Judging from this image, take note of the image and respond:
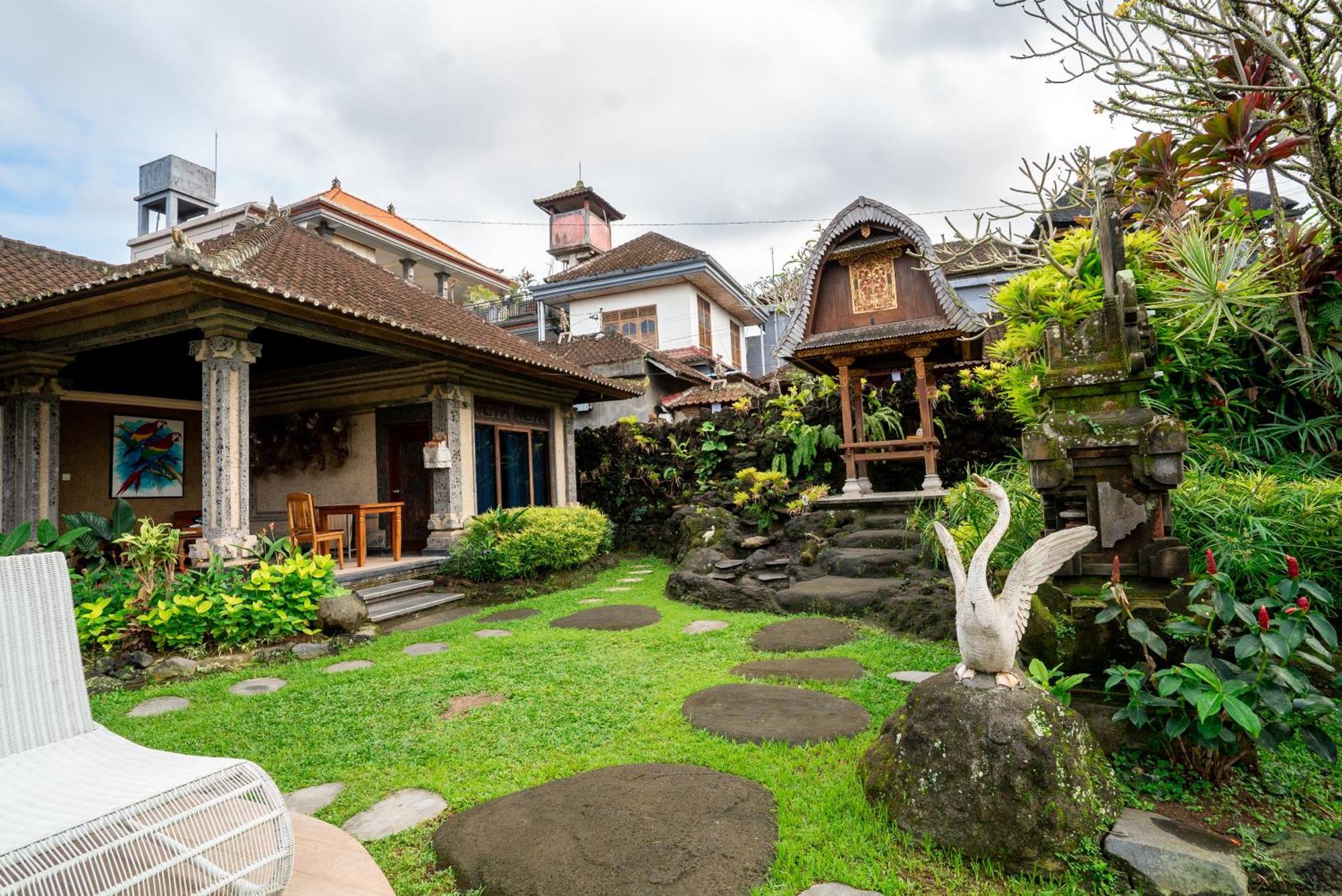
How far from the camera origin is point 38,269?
Result: 329 inches

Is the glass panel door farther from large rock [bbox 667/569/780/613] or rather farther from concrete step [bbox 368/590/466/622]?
large rock [bbox 667/569/780/613]

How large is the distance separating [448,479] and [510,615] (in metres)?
3.09

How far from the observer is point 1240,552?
3.45 m

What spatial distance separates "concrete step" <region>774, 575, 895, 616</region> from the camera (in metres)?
5.91

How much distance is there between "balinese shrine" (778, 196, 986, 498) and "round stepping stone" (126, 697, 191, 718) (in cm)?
714

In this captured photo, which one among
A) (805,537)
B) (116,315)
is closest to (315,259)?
(116,315)

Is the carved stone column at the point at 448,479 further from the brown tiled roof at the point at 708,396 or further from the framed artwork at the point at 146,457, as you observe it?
the brown tiled roof at the point at 708,396

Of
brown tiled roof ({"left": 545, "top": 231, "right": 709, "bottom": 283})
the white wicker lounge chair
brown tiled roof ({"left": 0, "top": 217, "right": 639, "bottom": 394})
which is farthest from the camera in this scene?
brown tiled roof ({"left": 545, "top": 231, "right": 709, "bottom": 283})

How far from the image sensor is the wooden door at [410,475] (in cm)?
1025

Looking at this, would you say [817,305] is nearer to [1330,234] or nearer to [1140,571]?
[1330,234]

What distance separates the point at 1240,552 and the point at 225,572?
25.3ft

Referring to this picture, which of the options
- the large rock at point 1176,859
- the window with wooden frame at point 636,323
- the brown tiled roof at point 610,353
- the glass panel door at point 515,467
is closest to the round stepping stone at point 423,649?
the large rock at point 1176,859

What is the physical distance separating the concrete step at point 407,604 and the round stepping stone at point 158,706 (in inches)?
81.9

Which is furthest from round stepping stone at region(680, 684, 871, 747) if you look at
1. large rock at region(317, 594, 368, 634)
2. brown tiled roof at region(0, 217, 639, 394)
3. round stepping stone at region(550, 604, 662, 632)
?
brown tiled roof at region(0, 217, 639, 394)
